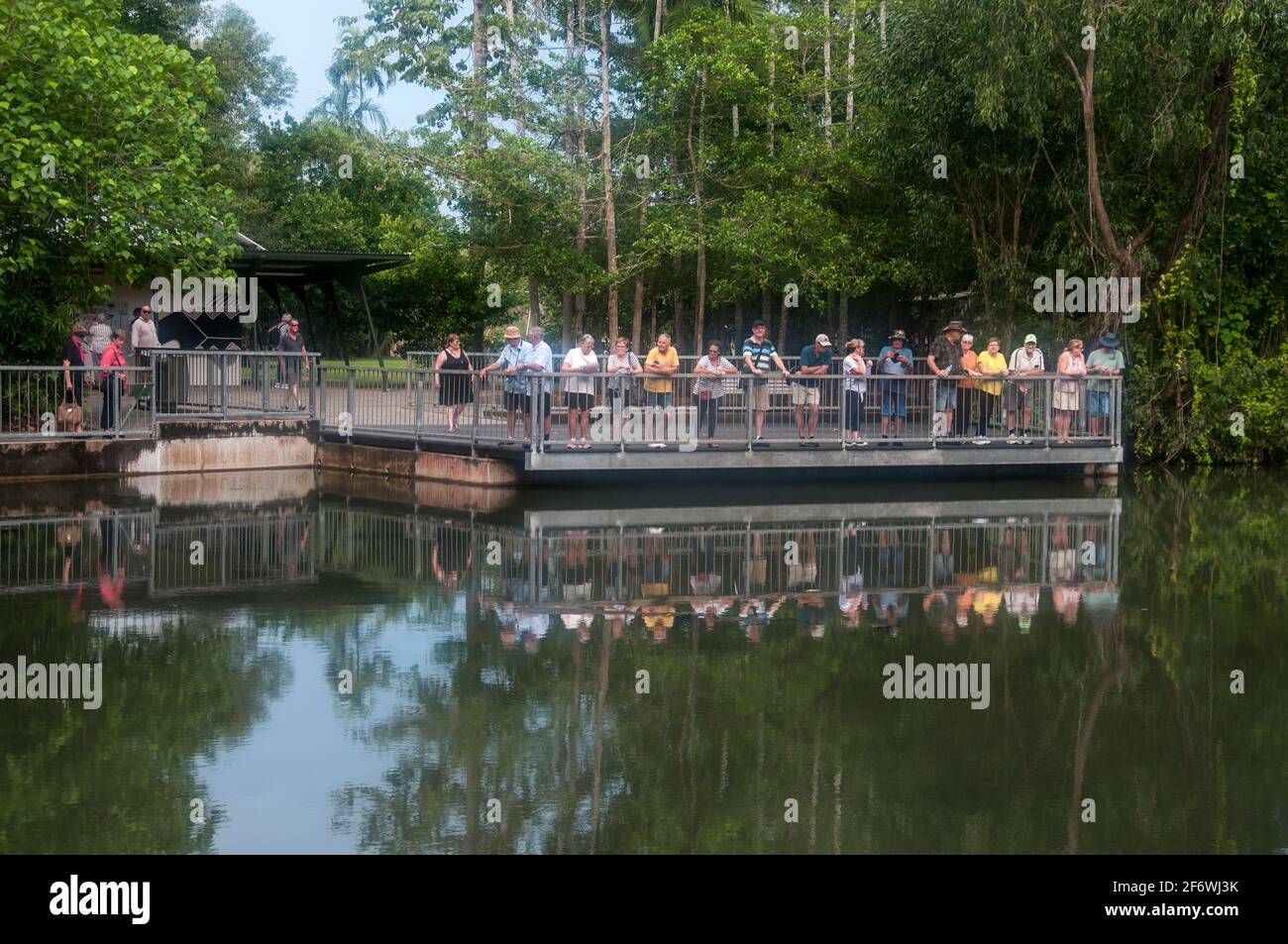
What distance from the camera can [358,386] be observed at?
2441 centimetres

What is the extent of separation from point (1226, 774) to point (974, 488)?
582 inches

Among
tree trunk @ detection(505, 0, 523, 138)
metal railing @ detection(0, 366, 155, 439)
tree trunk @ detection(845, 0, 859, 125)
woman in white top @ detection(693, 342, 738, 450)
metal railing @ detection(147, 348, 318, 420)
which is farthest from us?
tree trunk @ detection(505, 0, 523, 138)

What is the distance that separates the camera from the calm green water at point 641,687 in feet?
23.1

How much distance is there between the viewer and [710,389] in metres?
21.7

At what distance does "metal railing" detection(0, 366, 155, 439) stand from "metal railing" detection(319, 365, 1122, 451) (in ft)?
10.9

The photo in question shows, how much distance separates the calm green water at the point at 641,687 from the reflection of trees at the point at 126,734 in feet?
0.09

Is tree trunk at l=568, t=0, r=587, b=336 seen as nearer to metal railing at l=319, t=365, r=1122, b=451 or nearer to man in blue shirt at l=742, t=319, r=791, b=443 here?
metal railing at l=319, t=365, r=1122, b=451

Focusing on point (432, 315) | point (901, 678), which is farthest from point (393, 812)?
point (432, 315)

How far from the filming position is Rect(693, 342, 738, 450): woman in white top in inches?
850

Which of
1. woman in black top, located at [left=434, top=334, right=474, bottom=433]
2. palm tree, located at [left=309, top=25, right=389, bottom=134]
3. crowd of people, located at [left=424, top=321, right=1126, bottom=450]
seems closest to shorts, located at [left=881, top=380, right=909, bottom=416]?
crowd of people, located at [left=424, top=321, right=1126, bottom=450]

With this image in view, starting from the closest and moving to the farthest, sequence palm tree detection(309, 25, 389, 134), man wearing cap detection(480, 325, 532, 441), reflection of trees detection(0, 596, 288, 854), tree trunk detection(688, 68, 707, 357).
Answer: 1. reflection of trees detection(0, 596, 288, 854)
2. man wearing cap detection(480, 325, 532, 441)
3. tree trunk detection(688, 68, 707, 357)
4. palm tree detection(309, 25, 389, 134)

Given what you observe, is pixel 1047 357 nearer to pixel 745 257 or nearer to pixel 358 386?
pixel 745 257

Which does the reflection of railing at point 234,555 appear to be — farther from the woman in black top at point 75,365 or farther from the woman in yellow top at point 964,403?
the woman in yellow top at point 964,403

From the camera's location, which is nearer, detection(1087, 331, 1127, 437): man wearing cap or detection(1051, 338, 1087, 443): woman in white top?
detection(1051, 338, 1087, 443): woman in white top
